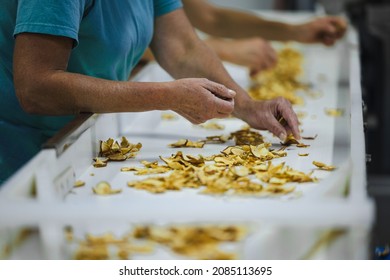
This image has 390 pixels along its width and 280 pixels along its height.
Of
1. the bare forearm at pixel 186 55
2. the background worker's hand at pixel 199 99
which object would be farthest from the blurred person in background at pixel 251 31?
the background worker's hand at pixel 199 99

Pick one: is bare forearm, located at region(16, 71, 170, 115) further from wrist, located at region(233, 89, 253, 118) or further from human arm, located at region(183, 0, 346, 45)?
human arm, located at region(183, 0, 346, 45)

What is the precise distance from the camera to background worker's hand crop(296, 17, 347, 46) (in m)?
2.70

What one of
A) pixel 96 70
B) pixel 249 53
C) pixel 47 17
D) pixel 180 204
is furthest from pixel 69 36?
pixel 249 53

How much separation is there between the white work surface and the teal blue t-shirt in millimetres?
143

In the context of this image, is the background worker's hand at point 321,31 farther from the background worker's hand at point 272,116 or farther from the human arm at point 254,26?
the background worker's hand at point 272,116

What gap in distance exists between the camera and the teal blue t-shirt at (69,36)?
1.41 meters

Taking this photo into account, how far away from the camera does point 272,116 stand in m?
1.77

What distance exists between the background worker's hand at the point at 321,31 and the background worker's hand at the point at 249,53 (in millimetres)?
139

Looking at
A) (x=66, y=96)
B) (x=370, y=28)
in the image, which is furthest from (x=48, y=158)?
(x=370, y=28)

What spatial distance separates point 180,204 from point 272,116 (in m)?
0.78

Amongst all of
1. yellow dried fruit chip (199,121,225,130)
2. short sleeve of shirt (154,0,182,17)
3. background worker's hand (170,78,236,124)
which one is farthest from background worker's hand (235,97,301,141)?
short sleeve of shirt (154,0,182,17)

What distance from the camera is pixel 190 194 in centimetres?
133
